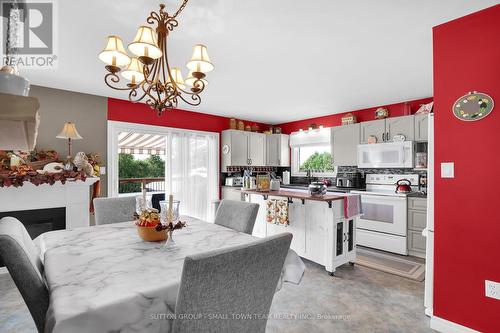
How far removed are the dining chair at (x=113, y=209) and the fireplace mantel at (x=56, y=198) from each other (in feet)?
4.23

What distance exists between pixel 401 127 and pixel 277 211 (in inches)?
96.2

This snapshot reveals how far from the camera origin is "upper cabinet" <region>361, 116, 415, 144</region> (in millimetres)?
4070

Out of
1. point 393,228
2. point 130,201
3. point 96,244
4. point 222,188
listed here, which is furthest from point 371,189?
point 96,244

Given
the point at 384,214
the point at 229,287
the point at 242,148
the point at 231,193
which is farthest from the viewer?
the point at 242,148

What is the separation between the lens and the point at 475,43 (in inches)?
75.1

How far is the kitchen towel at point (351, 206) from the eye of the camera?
122 inches

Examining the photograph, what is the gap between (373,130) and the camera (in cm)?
448

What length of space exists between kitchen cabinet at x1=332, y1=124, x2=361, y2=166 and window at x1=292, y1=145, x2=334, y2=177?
45cm

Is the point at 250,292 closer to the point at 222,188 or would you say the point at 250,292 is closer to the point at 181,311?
the point at 181,311

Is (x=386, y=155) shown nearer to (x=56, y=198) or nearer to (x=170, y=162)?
(x=170, y=162)

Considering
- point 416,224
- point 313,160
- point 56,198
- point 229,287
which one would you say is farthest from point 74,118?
point 416,224

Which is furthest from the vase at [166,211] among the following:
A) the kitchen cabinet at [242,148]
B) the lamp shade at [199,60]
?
the kitchen cabinet at [242,148]

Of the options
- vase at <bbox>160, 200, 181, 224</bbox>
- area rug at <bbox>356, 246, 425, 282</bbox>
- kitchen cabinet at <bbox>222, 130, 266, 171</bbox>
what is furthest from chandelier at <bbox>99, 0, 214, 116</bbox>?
kitchen cabinet at <bbox>222, 130, 266, 171</bbox>

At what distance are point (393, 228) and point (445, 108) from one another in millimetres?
2312
